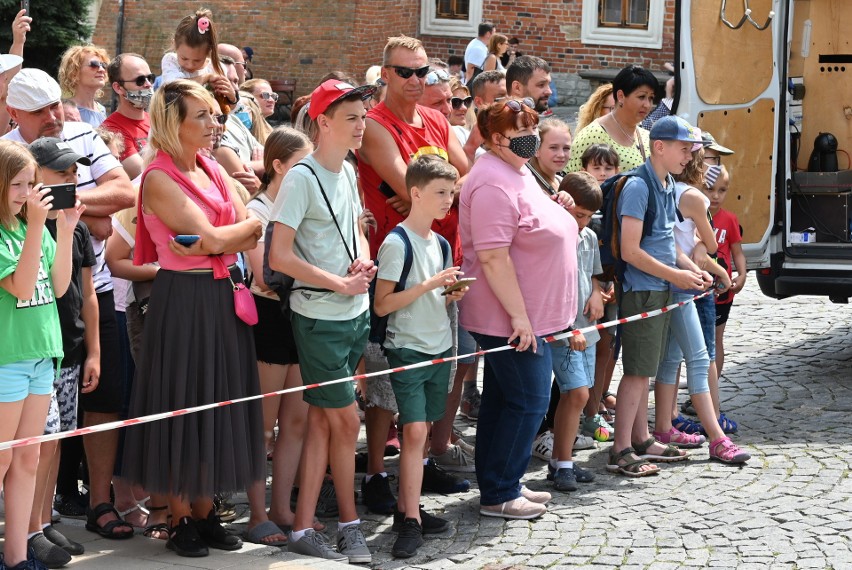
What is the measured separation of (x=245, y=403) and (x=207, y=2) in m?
18.7

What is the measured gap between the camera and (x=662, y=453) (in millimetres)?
7324

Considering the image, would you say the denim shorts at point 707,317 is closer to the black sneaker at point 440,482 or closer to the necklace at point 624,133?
the necklace at point 624,133

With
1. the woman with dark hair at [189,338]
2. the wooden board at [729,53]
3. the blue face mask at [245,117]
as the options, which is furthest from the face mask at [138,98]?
the wooden board at [729,53]

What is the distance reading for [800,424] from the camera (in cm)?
804

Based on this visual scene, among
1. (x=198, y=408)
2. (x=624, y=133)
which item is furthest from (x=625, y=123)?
(x=198, y=408)

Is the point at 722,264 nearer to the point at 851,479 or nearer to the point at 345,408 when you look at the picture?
the point at 851,479

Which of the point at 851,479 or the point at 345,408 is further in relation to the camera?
the point at 851,479

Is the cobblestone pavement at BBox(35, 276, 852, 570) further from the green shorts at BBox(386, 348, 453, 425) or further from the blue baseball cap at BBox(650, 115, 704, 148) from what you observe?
the blue baseball cap at BBox(650, 115, 704, 148)

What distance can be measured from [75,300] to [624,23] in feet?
54.7

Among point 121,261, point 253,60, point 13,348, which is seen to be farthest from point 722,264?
point 253,60

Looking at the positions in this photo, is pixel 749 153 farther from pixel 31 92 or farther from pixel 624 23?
pixel 624 23

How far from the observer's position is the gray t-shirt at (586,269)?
23.2 ft

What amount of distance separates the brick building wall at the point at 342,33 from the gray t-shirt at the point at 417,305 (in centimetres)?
1521

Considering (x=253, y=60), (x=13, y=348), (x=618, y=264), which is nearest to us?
(x=13, y=348)
